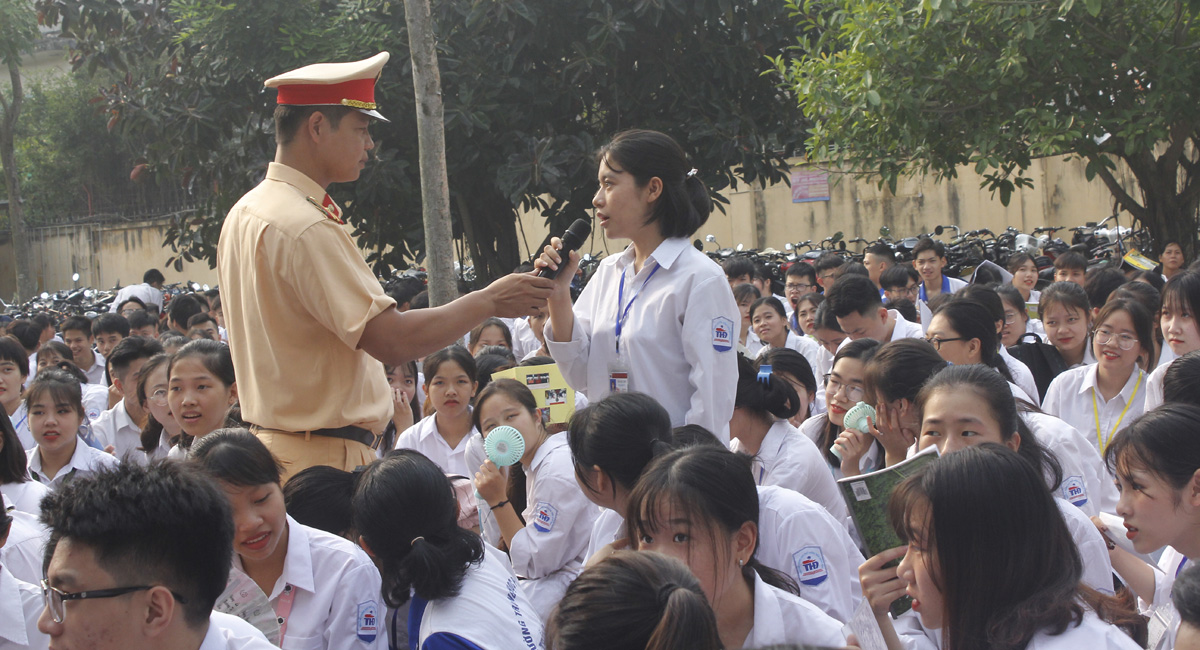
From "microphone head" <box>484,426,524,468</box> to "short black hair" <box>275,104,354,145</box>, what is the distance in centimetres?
124

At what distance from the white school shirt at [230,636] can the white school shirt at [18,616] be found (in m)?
0.60

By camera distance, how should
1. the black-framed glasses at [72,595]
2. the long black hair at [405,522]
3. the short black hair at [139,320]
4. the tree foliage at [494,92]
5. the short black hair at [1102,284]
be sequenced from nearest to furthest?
the black-framed glasses at [72,595] → the long black hair at [405,522] → the short black hair at [1102,284] → the short black hair at [139,320] → the tree foliage at [494,92]

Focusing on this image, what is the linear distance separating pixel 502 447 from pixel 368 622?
984 mm

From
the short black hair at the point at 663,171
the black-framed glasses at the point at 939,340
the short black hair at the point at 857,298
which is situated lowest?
the black-framed glasses at the point at 939,340

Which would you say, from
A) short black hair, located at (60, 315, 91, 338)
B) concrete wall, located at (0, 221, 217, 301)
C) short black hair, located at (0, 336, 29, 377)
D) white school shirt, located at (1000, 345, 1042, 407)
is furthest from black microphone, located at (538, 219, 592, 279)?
concrete wall, located at (0, 221, 217, 301)

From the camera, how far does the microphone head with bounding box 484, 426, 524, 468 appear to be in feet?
12.1

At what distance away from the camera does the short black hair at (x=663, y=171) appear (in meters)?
3.27

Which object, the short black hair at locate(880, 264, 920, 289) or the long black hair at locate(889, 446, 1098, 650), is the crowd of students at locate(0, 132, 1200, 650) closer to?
the long black hair at locate(889, 446, 1098, 650)

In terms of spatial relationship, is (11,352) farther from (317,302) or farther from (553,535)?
(317,302)

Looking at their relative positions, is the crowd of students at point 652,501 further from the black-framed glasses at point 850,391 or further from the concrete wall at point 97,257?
the concrete wall at point 97,257

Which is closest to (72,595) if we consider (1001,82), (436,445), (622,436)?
(622,436)

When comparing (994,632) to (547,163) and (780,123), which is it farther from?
(780,123)

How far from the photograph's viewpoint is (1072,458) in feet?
10.9

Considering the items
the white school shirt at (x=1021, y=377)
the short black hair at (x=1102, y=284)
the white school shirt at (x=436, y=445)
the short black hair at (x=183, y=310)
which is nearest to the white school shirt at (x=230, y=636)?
the white school shirt at (x=436, y=445)
